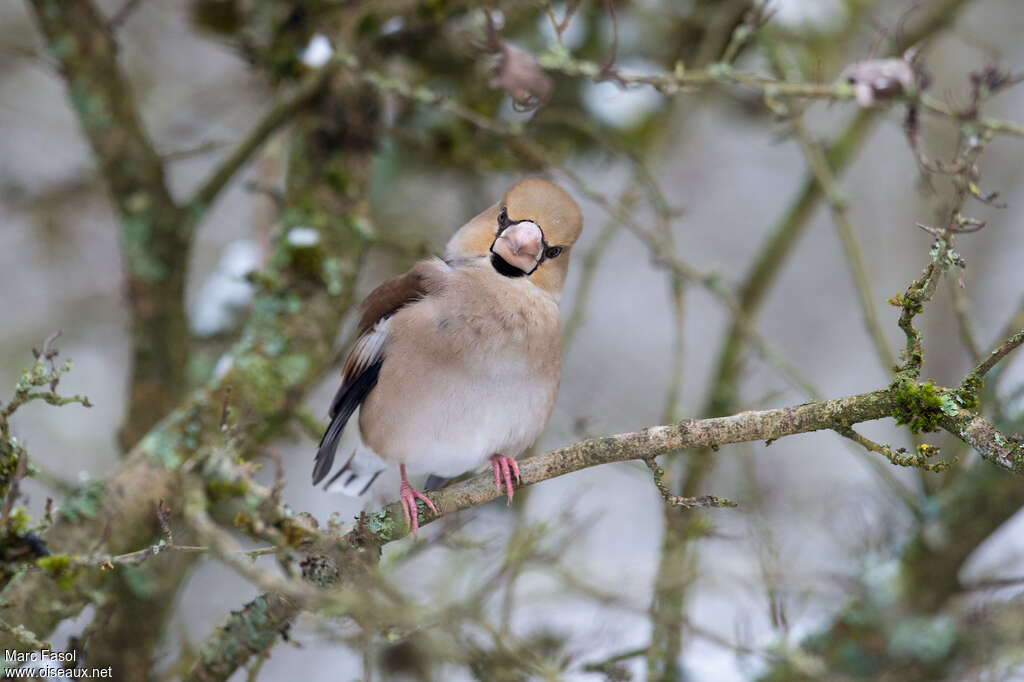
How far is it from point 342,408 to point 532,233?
0.94 m

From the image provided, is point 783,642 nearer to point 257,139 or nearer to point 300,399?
point 300,399

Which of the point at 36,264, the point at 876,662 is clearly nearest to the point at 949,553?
the point at 876,662

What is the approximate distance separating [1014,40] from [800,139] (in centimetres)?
443

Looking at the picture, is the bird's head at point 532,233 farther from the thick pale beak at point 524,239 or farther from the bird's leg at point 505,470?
the bird's leg at point 505,470

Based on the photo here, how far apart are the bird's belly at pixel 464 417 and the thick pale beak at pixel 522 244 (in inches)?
14.2

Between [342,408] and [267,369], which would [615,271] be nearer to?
[267,369]

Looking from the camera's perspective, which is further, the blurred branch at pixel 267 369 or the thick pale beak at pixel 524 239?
the thick pale beak at pixel 524 239

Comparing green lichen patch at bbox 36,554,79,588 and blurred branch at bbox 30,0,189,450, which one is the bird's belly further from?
blurred branch at bbox 30,0,189,450

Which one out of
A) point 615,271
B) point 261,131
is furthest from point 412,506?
point 615,271

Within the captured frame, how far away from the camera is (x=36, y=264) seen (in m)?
6.89

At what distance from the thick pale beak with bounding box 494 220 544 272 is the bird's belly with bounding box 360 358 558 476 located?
0.36 metres

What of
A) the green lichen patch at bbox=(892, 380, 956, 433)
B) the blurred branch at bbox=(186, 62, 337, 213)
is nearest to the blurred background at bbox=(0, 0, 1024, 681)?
the blurred branch at bbox=(186, 62, 337, 213)

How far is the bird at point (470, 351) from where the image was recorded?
3.35 m

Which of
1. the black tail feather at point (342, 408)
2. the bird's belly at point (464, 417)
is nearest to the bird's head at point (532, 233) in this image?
the bird's belly at point (464, 417)
